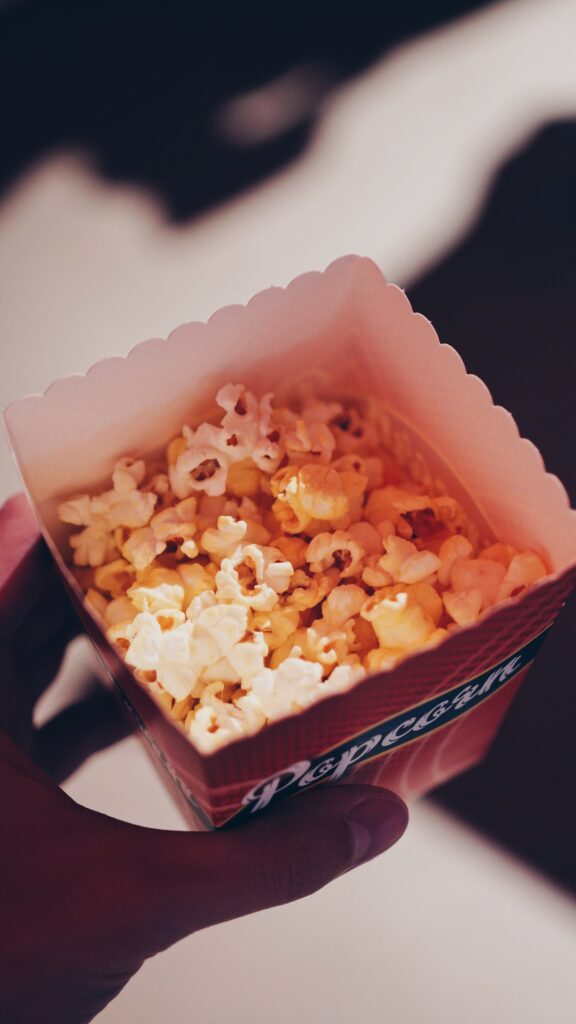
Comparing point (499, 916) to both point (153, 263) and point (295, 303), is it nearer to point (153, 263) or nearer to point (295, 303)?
point (295, 303)

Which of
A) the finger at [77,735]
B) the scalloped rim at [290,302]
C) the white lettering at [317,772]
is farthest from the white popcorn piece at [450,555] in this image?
the finger at [77,735]

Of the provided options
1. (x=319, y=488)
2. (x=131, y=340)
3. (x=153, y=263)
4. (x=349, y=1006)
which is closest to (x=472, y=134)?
(x=153, y=263)

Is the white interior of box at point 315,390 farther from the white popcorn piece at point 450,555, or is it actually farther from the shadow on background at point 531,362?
the shadow on background at point 531,362

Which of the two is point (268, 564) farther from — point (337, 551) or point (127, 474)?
point (127, 474)

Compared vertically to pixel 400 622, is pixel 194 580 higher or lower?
higher

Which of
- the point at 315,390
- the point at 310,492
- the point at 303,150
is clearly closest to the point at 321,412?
the point at 315,390

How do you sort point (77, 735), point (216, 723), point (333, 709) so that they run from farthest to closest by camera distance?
point (77, 735)
point (216, 723)
point (333, 709)

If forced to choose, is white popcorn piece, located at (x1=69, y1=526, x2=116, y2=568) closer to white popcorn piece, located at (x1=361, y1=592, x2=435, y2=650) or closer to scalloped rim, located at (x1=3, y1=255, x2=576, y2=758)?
scalloped rim, located at (x1=3, y1=255, x2=576, y2=758)
